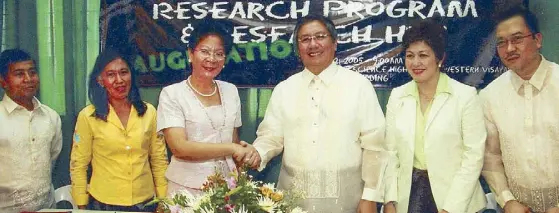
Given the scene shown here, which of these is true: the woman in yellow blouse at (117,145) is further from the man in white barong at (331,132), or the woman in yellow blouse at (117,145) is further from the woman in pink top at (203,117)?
the man in white barong at (331,132)

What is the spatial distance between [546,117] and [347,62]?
41.4 inches

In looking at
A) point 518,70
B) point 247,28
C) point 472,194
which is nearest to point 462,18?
point 518,70

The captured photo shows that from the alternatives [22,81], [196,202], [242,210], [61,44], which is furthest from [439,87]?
[22,81]

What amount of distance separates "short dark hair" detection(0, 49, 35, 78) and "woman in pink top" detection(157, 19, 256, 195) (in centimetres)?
92

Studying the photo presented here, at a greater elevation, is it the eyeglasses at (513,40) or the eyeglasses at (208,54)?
the eyeglasses at (513,40)

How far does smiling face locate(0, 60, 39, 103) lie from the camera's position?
362 cm

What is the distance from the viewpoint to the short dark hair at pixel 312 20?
3.26 meters

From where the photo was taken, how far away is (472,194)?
3.13 m

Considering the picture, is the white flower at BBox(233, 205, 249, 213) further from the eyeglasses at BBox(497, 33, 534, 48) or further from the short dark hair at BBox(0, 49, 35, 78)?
the short dark hair at BBox(0, 49, 35, 78)

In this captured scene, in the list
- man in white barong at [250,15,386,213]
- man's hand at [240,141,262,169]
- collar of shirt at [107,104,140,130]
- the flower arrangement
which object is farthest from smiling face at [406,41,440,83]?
collar of shirt at [107,104,140,130]

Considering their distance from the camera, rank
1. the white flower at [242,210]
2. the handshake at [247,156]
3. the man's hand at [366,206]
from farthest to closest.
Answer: the handshake at [247,156] → the man's hand at [366,206] → the white flower at [242,210]

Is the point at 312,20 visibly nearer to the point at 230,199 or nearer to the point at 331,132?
the point at 331,132

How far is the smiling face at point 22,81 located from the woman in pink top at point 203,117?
837mm

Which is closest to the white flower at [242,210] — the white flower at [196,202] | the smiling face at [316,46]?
the white flower at [196,202]
